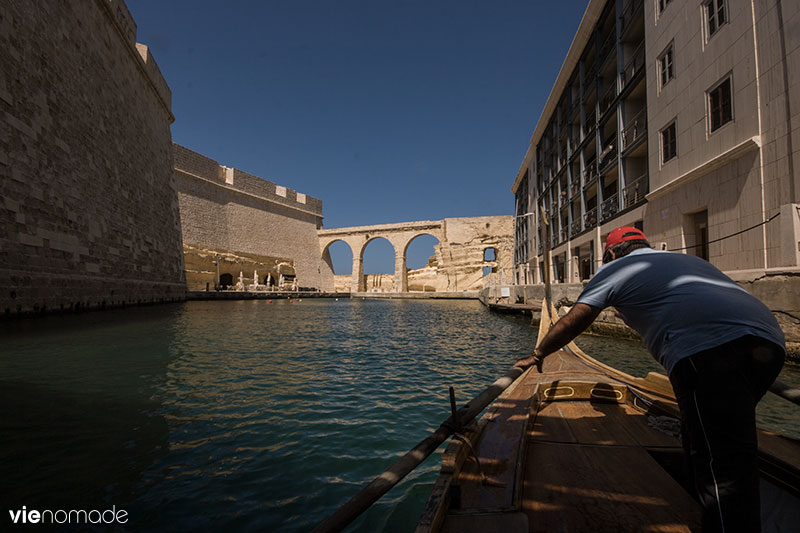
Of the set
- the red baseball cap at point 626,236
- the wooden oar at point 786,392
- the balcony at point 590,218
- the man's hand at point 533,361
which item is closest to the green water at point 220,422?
the man's hand at point 533,361

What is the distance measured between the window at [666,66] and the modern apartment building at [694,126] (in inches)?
1.4

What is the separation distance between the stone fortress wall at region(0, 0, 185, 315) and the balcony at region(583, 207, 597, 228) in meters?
19.7

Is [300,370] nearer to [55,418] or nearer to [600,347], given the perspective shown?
[55,418]

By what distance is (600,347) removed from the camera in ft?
29.7

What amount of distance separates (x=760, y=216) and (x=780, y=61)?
302 cm

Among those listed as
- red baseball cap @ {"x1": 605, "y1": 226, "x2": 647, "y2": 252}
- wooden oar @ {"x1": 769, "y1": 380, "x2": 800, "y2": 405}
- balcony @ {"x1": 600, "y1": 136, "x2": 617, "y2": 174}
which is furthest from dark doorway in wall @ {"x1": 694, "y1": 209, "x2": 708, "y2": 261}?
red baseball cap @ {"x1": 605, "y1": 226, "x2": 647, "y2": 252}

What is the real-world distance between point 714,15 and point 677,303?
39.1 ft

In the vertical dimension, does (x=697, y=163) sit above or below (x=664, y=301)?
above

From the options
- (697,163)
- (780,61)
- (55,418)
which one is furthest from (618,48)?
(55,418)

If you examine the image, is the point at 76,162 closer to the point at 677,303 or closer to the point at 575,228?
the point at 677,303

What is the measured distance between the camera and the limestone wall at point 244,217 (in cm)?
3262

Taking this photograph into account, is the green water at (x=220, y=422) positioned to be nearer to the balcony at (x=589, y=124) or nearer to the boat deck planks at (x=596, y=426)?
the boat deck planks at (x=596, y=426)

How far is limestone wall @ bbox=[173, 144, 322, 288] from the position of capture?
32.6 metres

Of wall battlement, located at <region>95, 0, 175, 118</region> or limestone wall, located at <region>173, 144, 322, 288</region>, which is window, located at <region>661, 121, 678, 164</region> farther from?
limestone wall, located at <region>173, 144, 322, 288</region>
